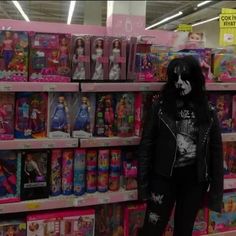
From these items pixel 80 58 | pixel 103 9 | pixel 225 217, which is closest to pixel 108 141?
pixel 80 58

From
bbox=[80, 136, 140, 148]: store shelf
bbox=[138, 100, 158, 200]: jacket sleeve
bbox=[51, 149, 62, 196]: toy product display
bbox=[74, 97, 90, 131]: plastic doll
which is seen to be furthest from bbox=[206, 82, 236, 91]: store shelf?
bbox=[51, 149, 62, 196]: toy product display

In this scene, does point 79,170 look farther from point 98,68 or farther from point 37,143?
point 98,68

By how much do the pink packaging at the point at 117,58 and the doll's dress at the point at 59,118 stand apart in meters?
0.38

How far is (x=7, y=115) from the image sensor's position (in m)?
2.28

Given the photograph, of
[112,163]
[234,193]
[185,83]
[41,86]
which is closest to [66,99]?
[41,86]

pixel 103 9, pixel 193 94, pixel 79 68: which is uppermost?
pixel 103 9

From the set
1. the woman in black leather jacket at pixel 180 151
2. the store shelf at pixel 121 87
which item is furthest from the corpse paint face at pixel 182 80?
the store shelf at pixel 121 87

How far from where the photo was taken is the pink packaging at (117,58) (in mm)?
2402

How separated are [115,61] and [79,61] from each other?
0.80 ft

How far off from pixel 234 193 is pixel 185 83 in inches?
47.4

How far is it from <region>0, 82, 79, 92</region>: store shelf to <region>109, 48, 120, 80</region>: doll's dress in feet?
0.83

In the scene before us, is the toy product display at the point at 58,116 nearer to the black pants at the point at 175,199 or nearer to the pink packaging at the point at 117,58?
the pink packaging at the point at 117,58

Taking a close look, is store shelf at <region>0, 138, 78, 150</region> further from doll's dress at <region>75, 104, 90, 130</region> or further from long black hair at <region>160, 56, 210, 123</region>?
long black hair at <region>160, 56, 210, 123</region>

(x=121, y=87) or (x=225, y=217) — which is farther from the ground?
(x=121, y=87)
